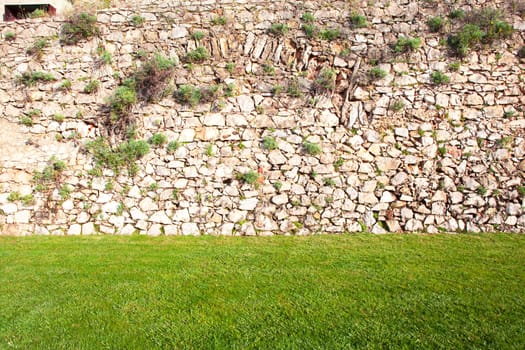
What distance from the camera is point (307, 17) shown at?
7840 millimetres

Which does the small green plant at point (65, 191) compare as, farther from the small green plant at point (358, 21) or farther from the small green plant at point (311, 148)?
the small green plant at point (358, 21)

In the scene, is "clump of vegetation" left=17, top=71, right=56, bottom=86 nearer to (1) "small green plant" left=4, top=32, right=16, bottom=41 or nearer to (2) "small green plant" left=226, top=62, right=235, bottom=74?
(1) "small green plant" left=4, top=32, right=16, bottom=41

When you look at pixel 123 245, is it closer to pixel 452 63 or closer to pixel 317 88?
pixel 317 88

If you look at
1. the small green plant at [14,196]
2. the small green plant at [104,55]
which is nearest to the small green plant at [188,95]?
the small green plant at [104,55]

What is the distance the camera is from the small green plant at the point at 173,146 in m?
7.59

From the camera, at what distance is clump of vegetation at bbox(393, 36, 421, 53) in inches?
293

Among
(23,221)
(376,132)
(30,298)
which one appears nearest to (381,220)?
(376,132)

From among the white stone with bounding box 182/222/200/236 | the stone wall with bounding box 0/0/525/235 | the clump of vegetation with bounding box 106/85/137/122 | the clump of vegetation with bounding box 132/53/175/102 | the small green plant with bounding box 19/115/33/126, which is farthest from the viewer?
the small green plant with bounding box 19/115/33/126

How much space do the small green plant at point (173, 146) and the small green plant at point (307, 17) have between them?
4.79 m

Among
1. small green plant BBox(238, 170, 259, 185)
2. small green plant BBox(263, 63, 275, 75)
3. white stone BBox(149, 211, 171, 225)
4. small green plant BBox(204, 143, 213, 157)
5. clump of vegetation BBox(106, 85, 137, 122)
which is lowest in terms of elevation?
white stone BBox(149, 211, 171, 225)

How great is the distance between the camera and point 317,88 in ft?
25.3

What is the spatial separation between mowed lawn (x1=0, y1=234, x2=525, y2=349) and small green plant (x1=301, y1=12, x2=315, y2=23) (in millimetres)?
5910

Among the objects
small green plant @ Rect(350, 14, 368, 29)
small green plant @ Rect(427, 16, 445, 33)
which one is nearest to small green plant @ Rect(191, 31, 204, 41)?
small green plant @ Rect(350, 14, 368, 29)

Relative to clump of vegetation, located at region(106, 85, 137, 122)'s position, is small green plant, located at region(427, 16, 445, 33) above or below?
above
